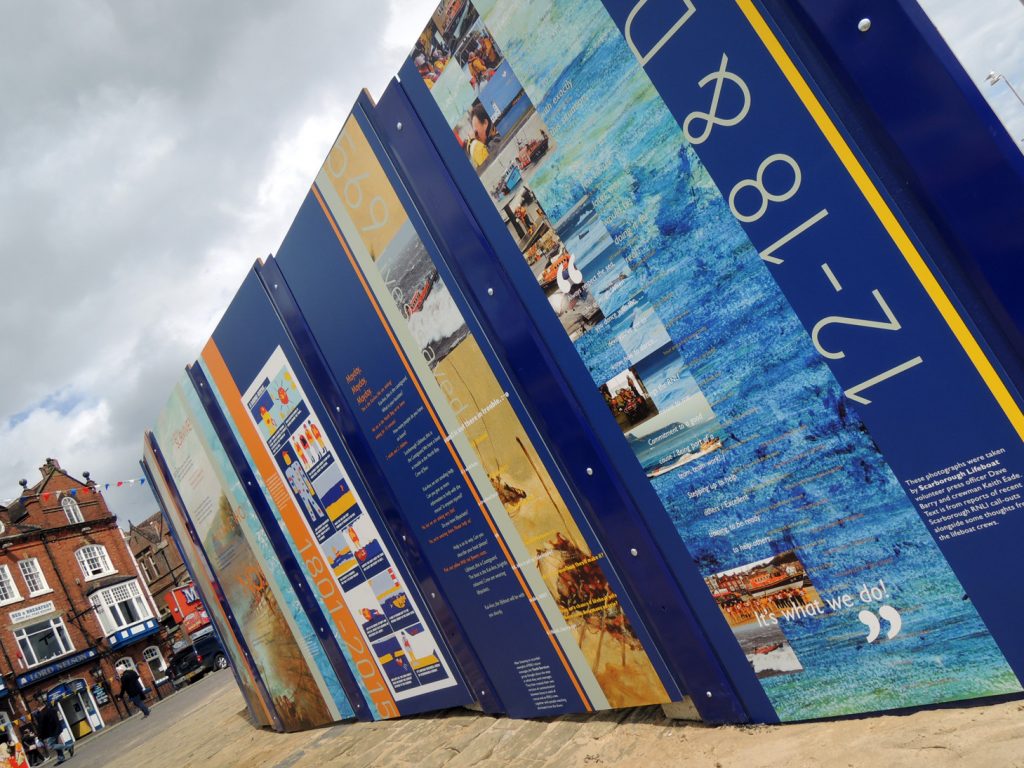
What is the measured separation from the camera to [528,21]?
3.06 meters

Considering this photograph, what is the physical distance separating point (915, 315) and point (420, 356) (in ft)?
8.72

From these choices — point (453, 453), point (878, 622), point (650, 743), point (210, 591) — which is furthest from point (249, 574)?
point (878, 622)

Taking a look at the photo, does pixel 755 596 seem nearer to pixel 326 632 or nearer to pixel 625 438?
pixel 625 438

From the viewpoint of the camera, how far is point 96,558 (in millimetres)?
30375

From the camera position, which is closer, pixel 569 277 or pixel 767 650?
pixel 767 650

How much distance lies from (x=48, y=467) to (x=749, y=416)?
35.1 meters

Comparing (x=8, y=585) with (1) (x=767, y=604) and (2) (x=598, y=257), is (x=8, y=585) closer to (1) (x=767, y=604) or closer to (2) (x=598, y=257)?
(2) (x=598, y=257)

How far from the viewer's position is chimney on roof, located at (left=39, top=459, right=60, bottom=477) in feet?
101

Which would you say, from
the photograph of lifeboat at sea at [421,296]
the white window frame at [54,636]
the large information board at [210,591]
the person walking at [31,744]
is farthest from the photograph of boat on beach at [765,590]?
the white window frame at [54,636]

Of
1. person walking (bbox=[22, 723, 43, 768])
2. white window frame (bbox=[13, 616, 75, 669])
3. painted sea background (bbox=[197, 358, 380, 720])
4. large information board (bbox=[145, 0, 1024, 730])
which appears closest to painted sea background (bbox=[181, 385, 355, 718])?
painted sea background (bbox=[197, 358, 380, 720])

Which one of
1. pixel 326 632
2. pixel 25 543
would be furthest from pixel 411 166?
pixel 25 543

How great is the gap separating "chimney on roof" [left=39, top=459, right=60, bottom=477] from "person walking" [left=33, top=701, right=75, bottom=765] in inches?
397

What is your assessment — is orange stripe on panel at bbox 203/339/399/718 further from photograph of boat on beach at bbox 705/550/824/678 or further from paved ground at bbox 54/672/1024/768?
photograph of boat on beach at bbox 705/550/824/678

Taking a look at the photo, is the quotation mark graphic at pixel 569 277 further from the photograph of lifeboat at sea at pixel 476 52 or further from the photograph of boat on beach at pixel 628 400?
the photograph of lifeboat at sea at pixel 476 52
